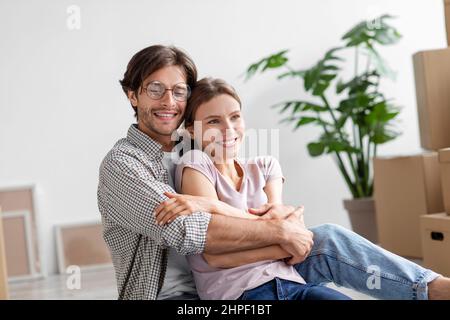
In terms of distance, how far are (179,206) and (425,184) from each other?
2.05 meters

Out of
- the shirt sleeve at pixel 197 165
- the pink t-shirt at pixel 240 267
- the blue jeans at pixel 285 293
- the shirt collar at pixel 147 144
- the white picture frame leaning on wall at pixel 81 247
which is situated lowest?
the white picture frame leaning on wall at pixel 81 247

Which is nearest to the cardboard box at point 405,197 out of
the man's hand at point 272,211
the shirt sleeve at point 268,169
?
the shirt sleeve at point 268,169

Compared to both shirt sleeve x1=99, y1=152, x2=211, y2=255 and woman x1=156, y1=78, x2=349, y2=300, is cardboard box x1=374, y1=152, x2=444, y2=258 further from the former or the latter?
shirt sleeve x1=99, y1=152, x2=211, y2=255

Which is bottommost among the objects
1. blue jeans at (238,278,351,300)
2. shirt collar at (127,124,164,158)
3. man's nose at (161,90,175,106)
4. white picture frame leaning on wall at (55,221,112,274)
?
white picture frame leaning on wall at (55,221,112,274)

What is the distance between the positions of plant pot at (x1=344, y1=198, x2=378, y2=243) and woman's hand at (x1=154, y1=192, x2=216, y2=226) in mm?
2521

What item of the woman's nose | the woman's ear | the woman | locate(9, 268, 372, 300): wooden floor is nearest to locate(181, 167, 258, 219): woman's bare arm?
the woman

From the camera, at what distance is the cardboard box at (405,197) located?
3.44 meters

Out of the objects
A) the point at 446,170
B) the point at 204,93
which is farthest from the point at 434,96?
the point at 204,93

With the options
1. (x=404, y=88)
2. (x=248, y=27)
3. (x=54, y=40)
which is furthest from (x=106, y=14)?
(x=404, y=88)

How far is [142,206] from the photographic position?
166cm

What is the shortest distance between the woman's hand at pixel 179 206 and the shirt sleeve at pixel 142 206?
1 cm

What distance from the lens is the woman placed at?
5.45 ft

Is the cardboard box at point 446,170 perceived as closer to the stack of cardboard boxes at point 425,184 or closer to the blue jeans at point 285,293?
the stack of cardboard boxes at point 425,184
